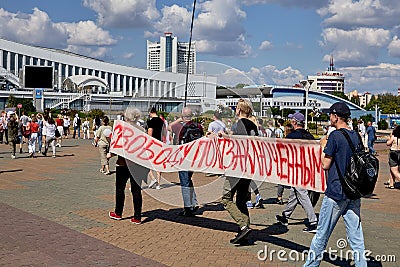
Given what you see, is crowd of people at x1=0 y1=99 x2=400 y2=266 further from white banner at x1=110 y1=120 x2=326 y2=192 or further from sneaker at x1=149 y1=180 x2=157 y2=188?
white banner at x1=110 y1=120 x2=326 y2=192

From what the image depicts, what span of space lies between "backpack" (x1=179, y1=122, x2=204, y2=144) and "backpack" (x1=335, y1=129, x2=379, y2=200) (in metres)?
3.25

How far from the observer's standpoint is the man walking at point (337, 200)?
5363 mm

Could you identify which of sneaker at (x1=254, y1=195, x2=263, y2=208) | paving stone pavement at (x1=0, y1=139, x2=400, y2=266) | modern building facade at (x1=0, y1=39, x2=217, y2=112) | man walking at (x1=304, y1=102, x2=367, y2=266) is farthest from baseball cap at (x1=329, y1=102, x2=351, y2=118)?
modern building facade at (x1=0, y1=39, x2=217, y2=112)

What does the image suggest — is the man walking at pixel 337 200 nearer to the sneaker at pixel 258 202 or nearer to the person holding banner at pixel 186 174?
the person holding banner at pixel 186 174

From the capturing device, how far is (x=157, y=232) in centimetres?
805

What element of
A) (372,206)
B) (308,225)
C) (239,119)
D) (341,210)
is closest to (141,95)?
(239,119)

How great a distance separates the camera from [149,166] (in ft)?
27.8

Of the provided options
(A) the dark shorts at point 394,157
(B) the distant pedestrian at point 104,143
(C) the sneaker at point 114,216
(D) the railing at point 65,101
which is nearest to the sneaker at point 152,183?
(C) the sneaker at point 114,216

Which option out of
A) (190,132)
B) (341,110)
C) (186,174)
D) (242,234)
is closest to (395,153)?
(186,174)

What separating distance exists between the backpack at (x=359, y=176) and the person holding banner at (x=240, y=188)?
84.2 inches

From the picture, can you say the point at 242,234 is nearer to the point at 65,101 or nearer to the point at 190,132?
the point at 190,132

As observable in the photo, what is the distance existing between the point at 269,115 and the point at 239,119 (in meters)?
1.03

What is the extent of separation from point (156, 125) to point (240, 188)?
212 cm

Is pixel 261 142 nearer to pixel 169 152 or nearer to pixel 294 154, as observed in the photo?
pixel 294 154
